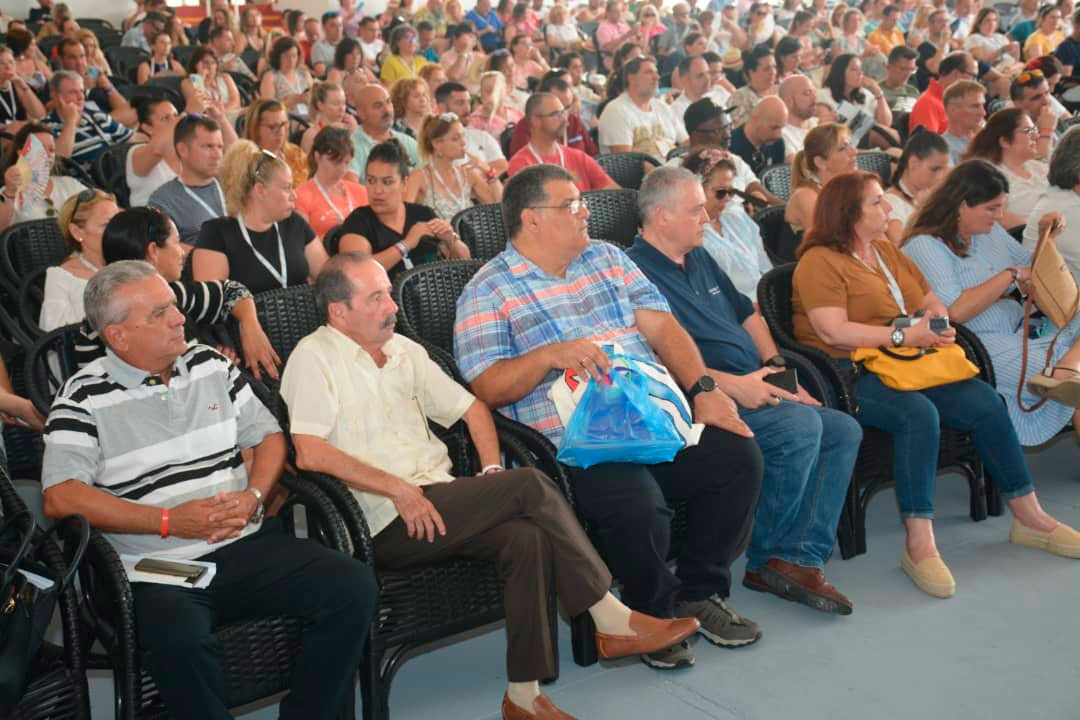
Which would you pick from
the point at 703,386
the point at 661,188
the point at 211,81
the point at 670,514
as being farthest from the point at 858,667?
the point at 211,81

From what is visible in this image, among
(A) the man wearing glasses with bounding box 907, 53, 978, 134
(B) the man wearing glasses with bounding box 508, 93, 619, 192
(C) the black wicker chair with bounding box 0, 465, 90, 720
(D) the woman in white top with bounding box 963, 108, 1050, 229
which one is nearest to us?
(C) the black wicker chair with bounding box 0, 465, 90, 720

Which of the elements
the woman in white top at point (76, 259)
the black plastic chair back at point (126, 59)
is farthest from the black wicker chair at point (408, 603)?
the black plastic chair back at point (126, 59)

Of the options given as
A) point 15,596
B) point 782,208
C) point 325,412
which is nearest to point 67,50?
point 782,208

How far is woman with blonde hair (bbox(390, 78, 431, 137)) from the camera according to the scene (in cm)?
586

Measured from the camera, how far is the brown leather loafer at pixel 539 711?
236 centimetres

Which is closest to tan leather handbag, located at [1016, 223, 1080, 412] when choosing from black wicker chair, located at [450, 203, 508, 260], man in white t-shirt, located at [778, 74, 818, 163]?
black wicker chair, located at [450, 203, 508, 260]

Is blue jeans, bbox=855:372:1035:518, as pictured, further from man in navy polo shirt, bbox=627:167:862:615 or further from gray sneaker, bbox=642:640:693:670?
gray sneaker, bbox=642:640:693:670

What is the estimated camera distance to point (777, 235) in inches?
170

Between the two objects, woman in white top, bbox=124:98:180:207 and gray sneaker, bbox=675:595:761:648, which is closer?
gray sneaker, bbox=675:595:761:648

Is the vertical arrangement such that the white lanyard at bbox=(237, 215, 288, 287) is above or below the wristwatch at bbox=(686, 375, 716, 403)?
above

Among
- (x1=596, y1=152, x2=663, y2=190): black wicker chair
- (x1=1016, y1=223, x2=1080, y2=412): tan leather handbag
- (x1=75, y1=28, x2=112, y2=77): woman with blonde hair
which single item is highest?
(x1=75, y1=28, x2=112, y2=77): woman with blonde hair

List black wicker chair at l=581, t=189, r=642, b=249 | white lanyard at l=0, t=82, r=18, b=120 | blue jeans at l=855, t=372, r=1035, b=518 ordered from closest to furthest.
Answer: blue jeans at l=855, t=372, r=1035, b=518, black wicker chair at l=581, t=189, r=642, b=249, white lanyard at l=0, t=82, r=18, b=120

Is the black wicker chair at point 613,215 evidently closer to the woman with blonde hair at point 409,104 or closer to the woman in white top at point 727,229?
the woman in white top at point 727,229

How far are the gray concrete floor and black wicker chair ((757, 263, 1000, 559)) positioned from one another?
0.55 feet
